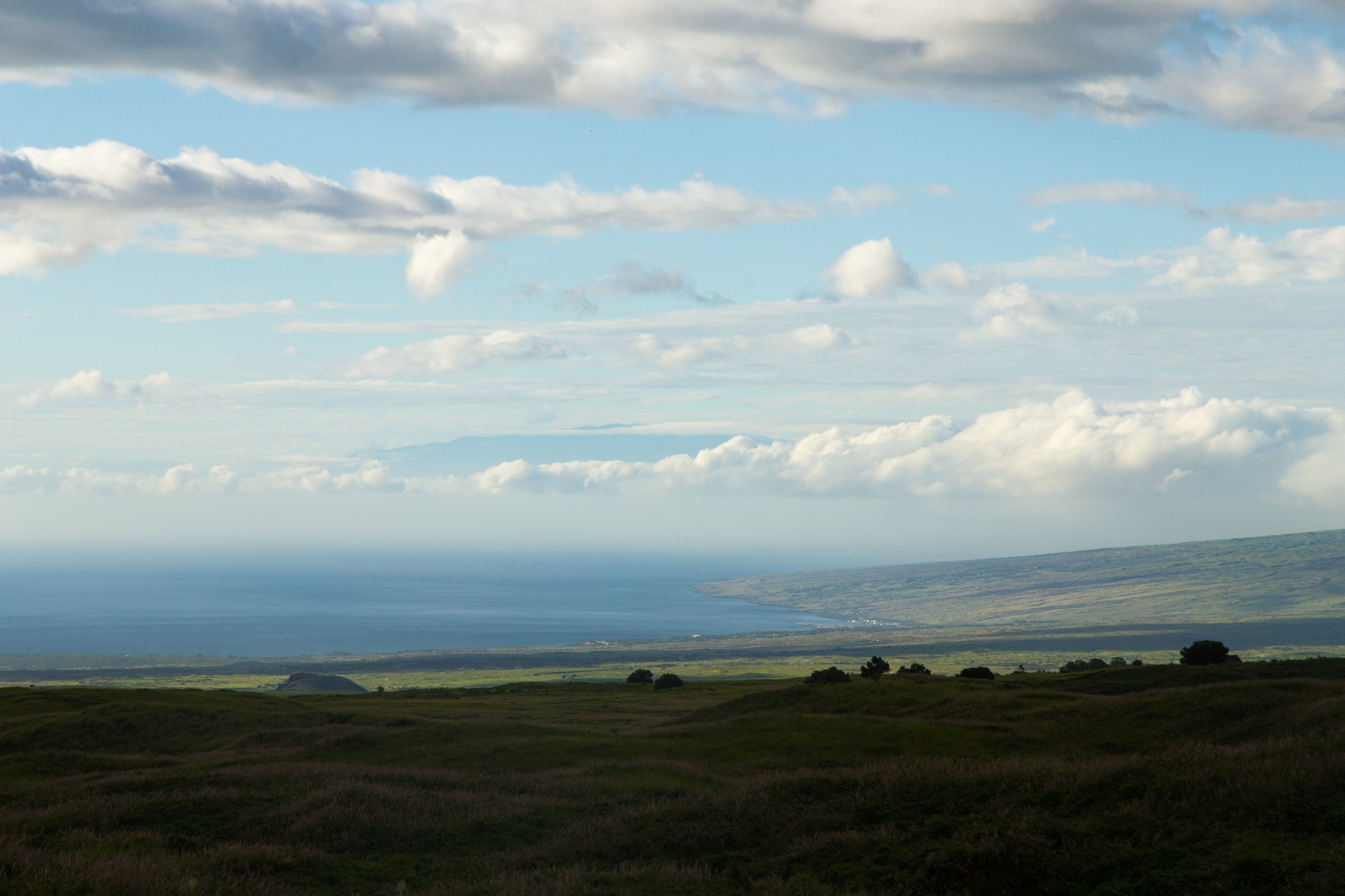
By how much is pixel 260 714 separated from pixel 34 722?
9622mm

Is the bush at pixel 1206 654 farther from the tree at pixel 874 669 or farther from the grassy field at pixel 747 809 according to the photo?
the grassy field at pixel 747 809

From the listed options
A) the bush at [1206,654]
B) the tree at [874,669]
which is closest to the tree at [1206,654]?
the bush at [1206,654]

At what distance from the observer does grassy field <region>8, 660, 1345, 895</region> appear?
1095 centimetres

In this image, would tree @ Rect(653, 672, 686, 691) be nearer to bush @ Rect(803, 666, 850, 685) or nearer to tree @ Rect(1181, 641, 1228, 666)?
bush @ Rect(803, 666, 850, 685)

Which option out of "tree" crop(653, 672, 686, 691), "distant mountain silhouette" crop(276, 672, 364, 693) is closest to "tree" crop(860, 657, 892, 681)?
"tree" crop(653, 672, 686, 691)

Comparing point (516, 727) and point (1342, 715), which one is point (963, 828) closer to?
point (1342, 715)

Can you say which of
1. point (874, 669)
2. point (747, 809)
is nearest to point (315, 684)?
point (874, 669)

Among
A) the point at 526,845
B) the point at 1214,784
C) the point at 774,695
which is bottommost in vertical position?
the point at 774,695

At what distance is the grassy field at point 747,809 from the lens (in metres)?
10.9

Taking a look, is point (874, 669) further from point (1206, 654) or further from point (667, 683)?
point (667, 683)

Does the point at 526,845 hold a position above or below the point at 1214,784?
below

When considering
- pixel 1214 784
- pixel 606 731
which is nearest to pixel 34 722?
pixel 606 731

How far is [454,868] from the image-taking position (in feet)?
45.4

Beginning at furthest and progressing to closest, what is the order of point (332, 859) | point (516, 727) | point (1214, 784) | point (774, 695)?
1. point (774, 695)
2. point (516, 727)
3. point (332, 859)
4. point (1214, 784)
